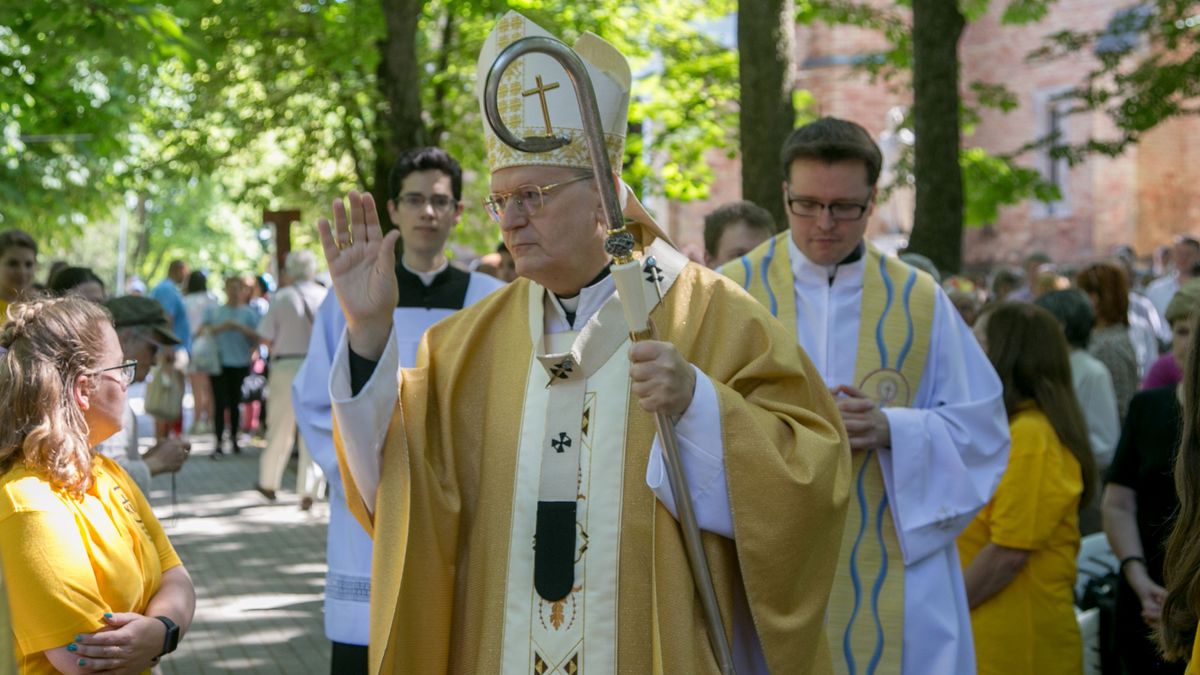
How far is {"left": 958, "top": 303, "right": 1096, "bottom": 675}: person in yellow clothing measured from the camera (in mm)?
5117

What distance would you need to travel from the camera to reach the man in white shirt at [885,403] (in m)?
4.30

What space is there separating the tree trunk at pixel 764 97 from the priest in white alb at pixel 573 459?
6.38m

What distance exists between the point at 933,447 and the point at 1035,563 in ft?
3.55

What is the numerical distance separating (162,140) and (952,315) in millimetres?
18650

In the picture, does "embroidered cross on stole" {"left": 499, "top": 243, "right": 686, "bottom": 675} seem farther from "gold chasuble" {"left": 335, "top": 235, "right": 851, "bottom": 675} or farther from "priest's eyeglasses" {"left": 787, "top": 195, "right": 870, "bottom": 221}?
"priest's eyeglasses" {"left": 787, "top": 195, "right": 870, "bottom": 221}

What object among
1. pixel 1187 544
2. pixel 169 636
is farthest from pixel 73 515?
pixel 1187 544

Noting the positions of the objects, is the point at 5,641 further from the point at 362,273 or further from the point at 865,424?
the point at 865,424

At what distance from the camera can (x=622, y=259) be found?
10.5ft

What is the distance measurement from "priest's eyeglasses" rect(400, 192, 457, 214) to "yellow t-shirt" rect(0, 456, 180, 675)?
213 cm

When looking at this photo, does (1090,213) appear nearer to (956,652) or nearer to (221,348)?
(221,348)

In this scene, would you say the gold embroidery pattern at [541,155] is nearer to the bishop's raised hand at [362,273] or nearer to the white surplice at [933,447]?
the bishop's raised hand at [362,273]

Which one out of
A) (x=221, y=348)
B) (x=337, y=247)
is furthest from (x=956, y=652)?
(x=221, y=348)

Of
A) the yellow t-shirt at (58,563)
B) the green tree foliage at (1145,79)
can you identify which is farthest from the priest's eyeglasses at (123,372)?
the green tree foliage at (1145,79)

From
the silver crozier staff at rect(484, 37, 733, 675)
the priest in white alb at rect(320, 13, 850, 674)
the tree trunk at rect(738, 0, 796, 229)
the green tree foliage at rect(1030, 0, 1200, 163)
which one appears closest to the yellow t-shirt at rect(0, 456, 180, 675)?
the priest in white alb at rect(320, 13, 850, 674)
